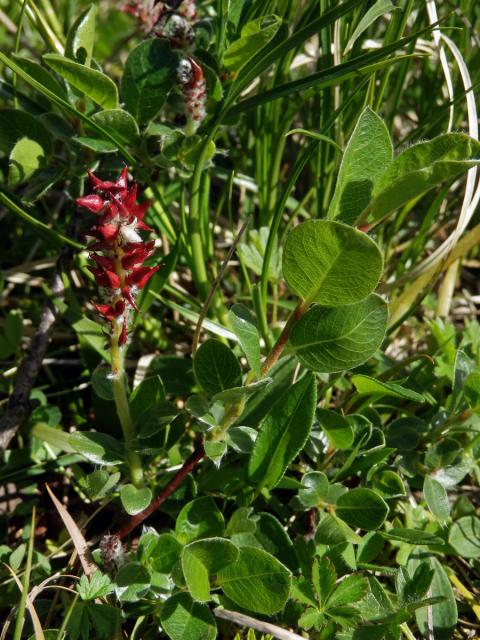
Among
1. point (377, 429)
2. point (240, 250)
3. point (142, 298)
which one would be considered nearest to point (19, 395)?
point (142, 298)

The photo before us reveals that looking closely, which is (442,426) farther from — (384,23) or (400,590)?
(384,23)

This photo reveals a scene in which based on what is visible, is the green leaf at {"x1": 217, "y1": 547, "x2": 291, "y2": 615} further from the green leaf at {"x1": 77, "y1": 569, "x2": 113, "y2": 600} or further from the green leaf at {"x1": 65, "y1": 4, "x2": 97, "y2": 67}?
the green leaf at {"x1": 65, "y1": 4, "x2": 97, "y2": 67}

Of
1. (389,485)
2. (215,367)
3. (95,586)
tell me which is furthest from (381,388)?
(95,586)

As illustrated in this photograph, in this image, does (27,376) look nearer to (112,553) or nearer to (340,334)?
(112,553)

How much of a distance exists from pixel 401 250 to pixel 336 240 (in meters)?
1.35

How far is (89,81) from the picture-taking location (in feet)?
4.89

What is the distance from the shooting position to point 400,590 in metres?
1.50

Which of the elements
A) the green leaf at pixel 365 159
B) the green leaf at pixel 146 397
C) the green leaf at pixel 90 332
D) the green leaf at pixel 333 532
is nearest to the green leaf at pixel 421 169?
the green leaf at pixel 365 159

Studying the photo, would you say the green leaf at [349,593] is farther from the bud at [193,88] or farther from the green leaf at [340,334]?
the bud at [193,88]

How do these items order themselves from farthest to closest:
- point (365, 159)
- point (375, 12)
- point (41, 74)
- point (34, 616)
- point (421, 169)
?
1. point (41, 74)
2. point (375, 12)
3. point (34, 616)
4. point (365, 159)
5. point (421, 169)

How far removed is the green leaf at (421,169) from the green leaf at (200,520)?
646 mm

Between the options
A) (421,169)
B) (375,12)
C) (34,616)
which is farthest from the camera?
(375,12)

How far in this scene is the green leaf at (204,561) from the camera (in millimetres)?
1315

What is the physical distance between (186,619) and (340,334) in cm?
60
